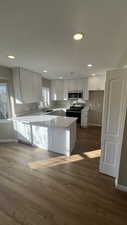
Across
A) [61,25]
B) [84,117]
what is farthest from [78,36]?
[84,117]

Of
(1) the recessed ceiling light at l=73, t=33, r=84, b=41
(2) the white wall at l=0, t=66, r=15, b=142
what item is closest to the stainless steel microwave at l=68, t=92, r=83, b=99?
(2) the white wall at l=0, t=66, r=15, b=142

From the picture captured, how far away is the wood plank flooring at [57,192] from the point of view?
1.53 meters

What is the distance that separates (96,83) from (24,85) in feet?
10.8

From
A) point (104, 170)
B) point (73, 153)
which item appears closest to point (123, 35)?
point (104, 170)

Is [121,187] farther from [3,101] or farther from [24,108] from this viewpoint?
[3,101]

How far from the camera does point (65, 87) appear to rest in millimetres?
5855

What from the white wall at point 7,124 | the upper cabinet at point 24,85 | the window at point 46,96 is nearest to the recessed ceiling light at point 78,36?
the upper cabinet at point 24,85

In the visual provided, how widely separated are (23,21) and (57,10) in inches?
17.9

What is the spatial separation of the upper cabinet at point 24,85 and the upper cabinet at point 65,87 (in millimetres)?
1746

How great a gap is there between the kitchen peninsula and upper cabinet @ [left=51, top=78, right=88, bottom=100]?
264cm

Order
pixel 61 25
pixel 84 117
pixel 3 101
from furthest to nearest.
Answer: pixel 84 117 → pixel 3 101 → pixel 61 25

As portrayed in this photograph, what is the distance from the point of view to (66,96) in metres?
5.87

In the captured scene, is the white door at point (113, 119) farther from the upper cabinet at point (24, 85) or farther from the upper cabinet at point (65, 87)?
the upper cabinet at point (65, 87)

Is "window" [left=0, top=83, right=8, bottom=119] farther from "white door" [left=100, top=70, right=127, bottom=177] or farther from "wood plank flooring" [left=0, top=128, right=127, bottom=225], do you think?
"white door" [left=100, top=70, right=127, bottom=177]
